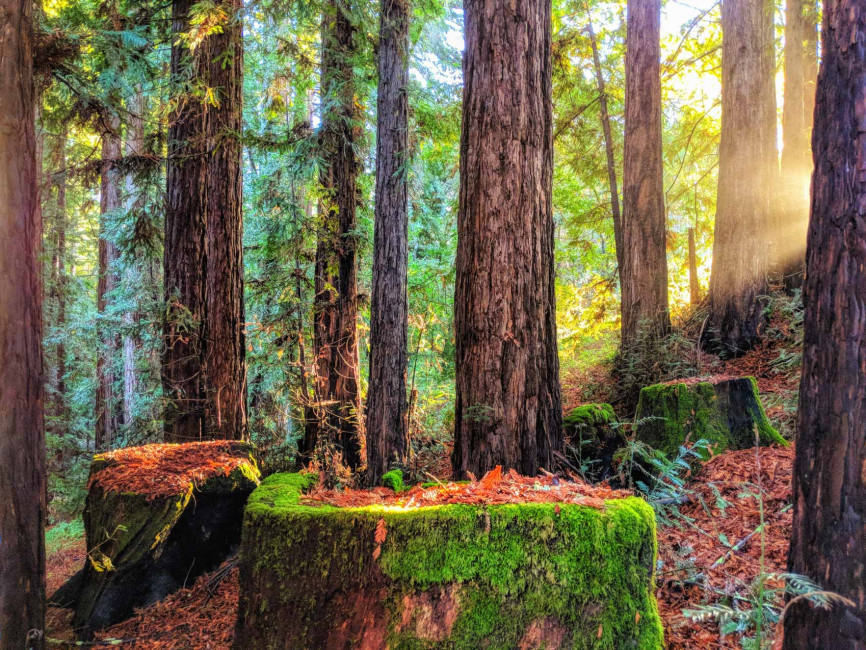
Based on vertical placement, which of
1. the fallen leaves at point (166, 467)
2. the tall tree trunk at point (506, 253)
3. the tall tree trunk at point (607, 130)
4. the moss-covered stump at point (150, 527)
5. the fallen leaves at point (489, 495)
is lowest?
the moss-covered stump at point (150, 527)

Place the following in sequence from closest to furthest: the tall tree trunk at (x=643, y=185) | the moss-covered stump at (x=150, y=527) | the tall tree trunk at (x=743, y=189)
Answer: the moss-covered stump at (x=150, y=527), the tall tree trunk at (x=743, y=189), the tall tree trunk at (x=643, y=185)

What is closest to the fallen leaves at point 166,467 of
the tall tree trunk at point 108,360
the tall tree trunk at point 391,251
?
the tall tree trunk at point 391,251

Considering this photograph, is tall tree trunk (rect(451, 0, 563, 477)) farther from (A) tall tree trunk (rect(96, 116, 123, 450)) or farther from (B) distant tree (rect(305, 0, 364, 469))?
(A) tall tree trunk (rect(96, 116, 123, 450))

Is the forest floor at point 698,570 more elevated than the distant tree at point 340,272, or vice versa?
the distant tree at point 340,272

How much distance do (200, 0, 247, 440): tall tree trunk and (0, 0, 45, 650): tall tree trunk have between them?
3490 mm

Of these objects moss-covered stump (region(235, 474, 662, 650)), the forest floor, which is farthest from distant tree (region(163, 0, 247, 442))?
moss-covered stump (region(235, 474, 662, 650))

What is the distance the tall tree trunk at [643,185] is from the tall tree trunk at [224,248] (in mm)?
6383

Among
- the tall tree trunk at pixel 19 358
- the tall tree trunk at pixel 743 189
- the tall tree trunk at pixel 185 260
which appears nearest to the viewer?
the tall tree trunk at pixel 19 358

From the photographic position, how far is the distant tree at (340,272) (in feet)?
28.6

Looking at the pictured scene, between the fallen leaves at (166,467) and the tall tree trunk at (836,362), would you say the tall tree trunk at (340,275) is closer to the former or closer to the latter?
the fallen leaves at (166,467)

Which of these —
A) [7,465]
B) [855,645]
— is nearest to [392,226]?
[7,465]

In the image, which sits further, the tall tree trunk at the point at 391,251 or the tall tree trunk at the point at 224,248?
the tall tree trunk at the point at 391,251

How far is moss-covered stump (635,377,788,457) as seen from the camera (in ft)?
18.9

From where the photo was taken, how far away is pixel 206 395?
7270 mm
